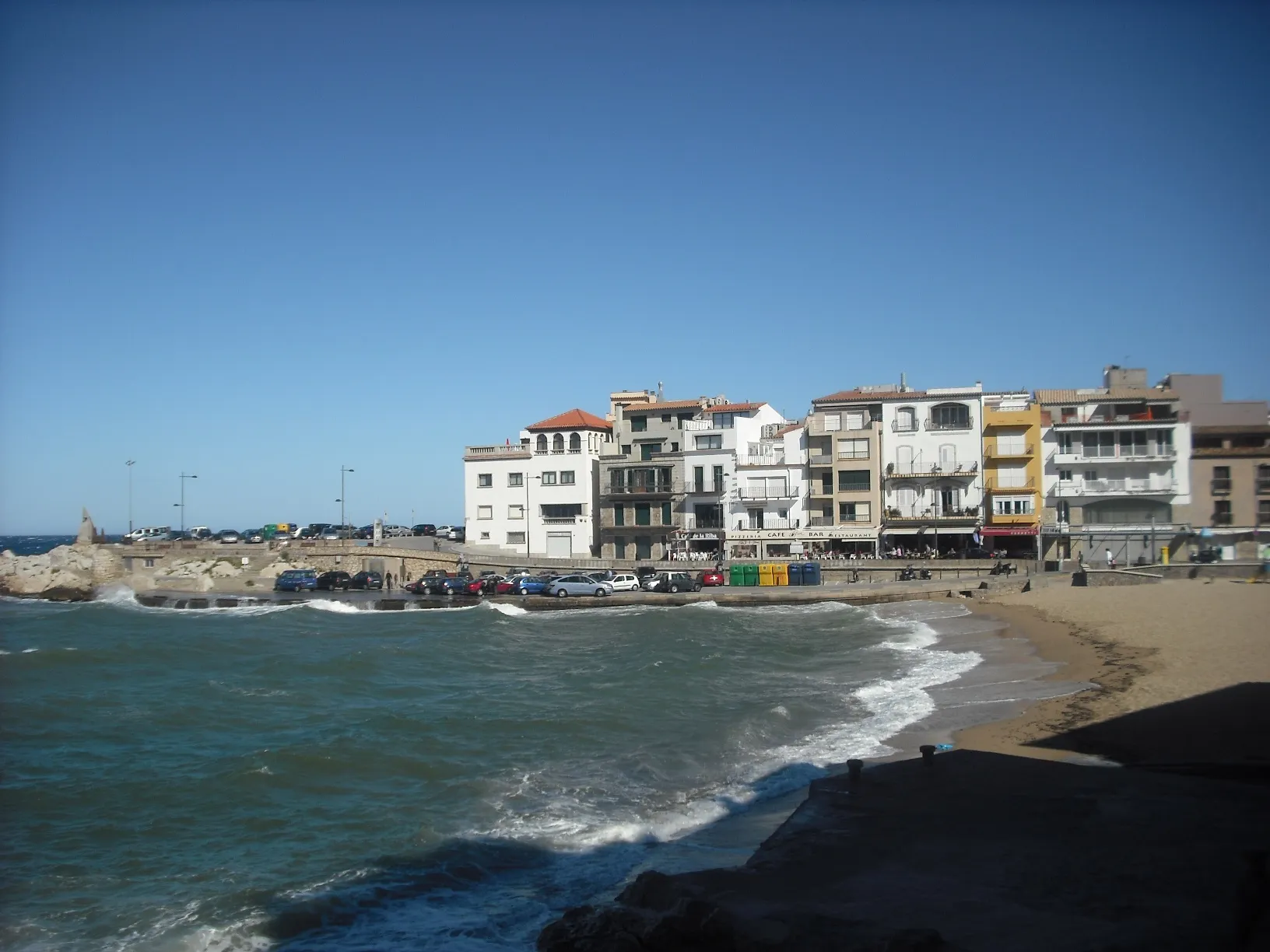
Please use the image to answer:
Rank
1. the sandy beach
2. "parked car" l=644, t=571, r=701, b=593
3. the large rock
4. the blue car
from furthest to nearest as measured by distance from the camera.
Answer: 1. the large rock
2. the blue car
3. "parked car" l=644, t=571, r=701, b=593
4. the sandy beach

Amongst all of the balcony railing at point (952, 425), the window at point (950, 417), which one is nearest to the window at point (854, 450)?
the balcony railing at point (952, 425)

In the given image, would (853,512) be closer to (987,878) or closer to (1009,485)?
(1009,485)

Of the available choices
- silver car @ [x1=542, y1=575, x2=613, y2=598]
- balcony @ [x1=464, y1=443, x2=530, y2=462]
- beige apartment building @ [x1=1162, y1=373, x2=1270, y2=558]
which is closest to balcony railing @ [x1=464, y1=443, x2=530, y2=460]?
balcony @ [x1=464, y1=443, x2=530, y2=462]

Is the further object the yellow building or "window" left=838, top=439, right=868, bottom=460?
"window" left=838, top=439, right=868, bottom=460

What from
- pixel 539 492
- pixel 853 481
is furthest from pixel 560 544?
pixel 853 481

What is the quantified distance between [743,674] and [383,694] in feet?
35.0

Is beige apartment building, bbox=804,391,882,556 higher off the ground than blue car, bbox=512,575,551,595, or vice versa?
beige apartment building, bbox=804,391,882,556

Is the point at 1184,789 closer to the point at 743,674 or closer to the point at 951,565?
the point at 743,674

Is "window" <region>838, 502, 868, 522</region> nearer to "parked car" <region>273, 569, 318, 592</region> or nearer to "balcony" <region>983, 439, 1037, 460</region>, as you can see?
"balcony" <region>983, 439, 1037, 460</region>

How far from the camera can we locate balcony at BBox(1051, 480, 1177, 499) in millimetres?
50037

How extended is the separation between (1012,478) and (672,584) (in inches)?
894

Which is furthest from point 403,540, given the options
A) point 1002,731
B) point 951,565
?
point 1002,731

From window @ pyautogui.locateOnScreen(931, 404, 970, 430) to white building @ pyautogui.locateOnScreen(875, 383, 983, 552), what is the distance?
5 centimetres

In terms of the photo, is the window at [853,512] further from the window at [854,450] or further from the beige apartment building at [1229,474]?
the beige apartment building at [1229,474]
